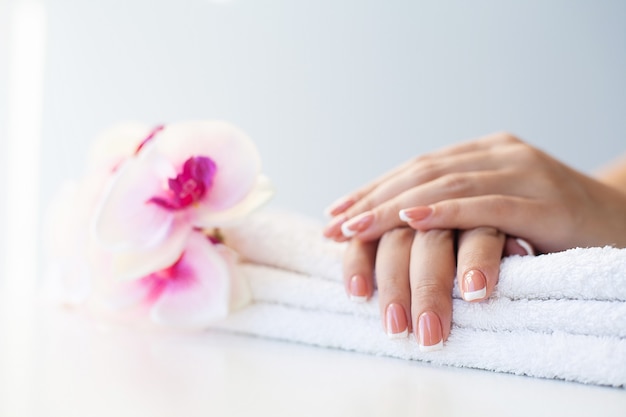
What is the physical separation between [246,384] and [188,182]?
250mm

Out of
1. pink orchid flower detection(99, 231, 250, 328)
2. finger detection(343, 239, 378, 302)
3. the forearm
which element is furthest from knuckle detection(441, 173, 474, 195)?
the forearm

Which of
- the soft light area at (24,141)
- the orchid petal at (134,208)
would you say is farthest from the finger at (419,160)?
the soft light area at (24,141)

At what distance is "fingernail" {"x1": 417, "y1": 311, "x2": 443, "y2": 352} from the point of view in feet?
1.81

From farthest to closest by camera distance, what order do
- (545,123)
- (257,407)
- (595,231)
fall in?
(545,123) < (595,231) < (257,407)

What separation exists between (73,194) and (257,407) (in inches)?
16.8

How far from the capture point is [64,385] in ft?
1.67

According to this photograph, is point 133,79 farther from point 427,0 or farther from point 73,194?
→ point 73,194

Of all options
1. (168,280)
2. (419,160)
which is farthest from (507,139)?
(168,280)

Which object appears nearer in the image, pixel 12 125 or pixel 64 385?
pixel 64 385

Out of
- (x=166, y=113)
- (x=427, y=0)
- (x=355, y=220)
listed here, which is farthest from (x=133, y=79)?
(x=355, y=220)

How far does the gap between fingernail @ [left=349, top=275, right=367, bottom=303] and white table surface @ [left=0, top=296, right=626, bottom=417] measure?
0.18ft

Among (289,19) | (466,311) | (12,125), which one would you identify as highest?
(289,19)

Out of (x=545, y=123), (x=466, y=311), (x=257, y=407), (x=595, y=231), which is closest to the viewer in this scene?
(x=257, y=407)

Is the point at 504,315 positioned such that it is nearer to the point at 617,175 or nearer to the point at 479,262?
the point at 479,262
